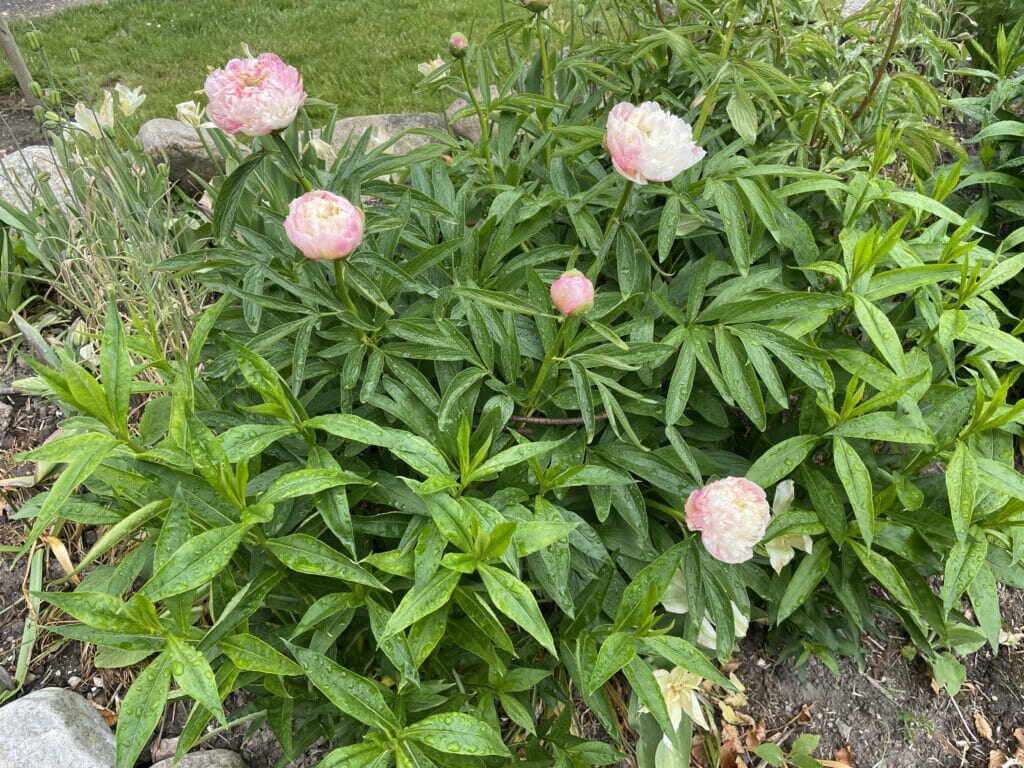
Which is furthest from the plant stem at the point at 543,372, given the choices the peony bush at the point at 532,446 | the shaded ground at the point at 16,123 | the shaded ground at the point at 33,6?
the shaded ground at the point at 33,6

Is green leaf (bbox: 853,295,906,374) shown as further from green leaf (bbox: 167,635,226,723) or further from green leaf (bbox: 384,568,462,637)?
green leaf (bbox: 167,635,226,723)

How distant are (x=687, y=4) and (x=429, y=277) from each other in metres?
Result: 0.91

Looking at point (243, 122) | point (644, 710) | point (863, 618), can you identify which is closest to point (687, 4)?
point (243, 122)

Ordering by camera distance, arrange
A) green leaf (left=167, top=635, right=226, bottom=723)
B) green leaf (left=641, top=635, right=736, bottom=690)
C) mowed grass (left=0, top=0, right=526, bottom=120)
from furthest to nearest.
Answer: mowed grass (left=0, top=0, right=526, bottom=120)
green leaf (left=641, top=635, right=736, bottom=690)
green leaf (left=167, top=635, right=226, bottom=723)

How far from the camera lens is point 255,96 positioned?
3.93ft

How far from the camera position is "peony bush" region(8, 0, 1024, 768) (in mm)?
1126

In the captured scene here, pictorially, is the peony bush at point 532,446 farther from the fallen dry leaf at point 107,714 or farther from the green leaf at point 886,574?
the fallen dry leaf at point 107,714

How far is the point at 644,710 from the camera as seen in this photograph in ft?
4.94

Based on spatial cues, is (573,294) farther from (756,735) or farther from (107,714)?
(107,714)

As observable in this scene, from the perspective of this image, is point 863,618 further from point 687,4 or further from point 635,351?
point 687,4

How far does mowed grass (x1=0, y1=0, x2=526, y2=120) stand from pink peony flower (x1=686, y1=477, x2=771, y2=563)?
3013mm

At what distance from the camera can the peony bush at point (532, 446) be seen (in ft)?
3.69

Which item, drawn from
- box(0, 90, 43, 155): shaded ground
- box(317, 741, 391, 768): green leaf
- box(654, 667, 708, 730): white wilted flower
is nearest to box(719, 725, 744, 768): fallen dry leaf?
box(654, 667, 708, 730): white wilted flower

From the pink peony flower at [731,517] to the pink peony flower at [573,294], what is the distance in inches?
14.5
